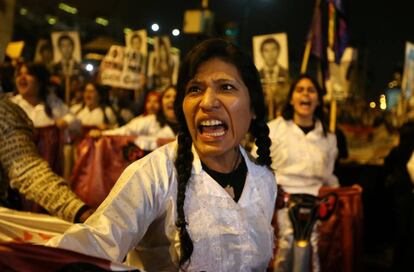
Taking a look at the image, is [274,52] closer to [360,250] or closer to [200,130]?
[360,250]

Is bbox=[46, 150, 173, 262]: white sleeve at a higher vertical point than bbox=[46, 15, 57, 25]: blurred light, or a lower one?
lower

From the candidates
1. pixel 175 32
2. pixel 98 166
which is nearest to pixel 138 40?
pixel 98 166

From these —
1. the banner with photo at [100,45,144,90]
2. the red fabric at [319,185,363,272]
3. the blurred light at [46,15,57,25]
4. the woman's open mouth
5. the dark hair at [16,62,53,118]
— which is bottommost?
the red fabric at [319,185,363,272]

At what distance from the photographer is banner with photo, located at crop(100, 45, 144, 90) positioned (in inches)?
376

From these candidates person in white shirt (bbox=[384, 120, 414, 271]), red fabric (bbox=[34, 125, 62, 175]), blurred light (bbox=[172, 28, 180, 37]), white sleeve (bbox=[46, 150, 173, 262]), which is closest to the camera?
white sleeve (bbox=[46, 150, 173, 262])

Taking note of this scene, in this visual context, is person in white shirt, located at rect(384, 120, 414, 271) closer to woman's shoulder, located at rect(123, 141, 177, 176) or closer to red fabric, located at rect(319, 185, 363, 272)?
red fabric, located at rect(319, 185, 363, 272)

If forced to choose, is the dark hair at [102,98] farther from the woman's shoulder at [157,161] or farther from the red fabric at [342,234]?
the woman's shoulder at [157,161]

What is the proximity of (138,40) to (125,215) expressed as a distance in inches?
375

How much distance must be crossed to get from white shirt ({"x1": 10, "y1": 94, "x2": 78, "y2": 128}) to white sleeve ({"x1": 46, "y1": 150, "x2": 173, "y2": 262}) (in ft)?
13.6

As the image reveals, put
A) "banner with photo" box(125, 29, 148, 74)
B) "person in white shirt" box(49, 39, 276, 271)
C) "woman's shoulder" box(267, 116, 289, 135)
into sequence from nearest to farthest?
"person in white shirt" box(49, 39, 276, 271), "woman's shoulder" box(267, 116, 289, 135), "banner with photo" box(125, 29, 148, 74)

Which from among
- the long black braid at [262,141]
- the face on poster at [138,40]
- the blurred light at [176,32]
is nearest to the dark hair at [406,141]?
the long black braid at [262,141]

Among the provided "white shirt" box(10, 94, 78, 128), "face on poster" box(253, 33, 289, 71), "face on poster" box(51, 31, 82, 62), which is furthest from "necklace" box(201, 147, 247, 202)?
"face on poster" box(51, 31, 82, 62)

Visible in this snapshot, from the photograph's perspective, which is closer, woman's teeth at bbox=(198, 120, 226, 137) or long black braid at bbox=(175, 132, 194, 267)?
long black braid at bbox=(175, 132, 194, 267)

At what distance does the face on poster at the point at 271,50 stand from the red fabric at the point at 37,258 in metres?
7.37
